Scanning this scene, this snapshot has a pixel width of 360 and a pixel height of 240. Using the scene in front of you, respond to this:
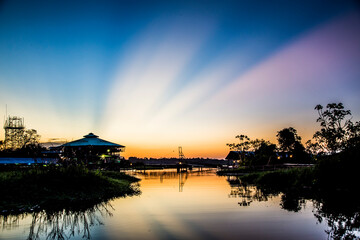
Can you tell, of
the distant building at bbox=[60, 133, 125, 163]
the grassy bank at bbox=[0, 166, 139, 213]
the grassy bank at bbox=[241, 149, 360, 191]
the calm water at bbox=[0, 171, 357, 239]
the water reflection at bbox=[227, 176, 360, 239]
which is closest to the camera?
the calm water at bbox=[0, 171, 357, 239]

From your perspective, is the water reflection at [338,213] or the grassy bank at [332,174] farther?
the grassy bank at [332,174]

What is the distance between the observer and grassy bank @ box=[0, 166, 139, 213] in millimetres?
11407

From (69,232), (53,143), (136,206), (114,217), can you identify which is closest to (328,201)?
(136,206)

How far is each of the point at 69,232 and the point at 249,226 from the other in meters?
5.85

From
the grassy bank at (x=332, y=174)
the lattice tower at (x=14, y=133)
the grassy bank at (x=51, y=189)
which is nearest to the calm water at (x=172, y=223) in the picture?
the grassy bank at (x=51, y=189)

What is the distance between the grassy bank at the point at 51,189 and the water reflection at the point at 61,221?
1.06 m

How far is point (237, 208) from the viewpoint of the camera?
1241 centimetres

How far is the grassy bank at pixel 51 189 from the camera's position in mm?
11407

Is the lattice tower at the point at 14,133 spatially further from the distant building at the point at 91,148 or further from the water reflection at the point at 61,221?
the water reflection at the point at 61,221

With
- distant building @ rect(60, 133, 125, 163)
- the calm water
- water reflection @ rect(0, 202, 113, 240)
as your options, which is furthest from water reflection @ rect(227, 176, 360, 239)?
distant building @ rect(60, 133, 125, 163)

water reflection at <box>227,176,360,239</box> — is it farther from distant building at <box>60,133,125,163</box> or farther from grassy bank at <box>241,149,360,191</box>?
distant building at <box>60,133,125,163</box>

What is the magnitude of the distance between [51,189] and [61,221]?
437 cm

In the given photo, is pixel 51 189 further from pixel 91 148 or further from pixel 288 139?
pixel 288 139

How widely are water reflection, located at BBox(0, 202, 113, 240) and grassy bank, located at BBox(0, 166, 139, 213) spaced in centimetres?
106
